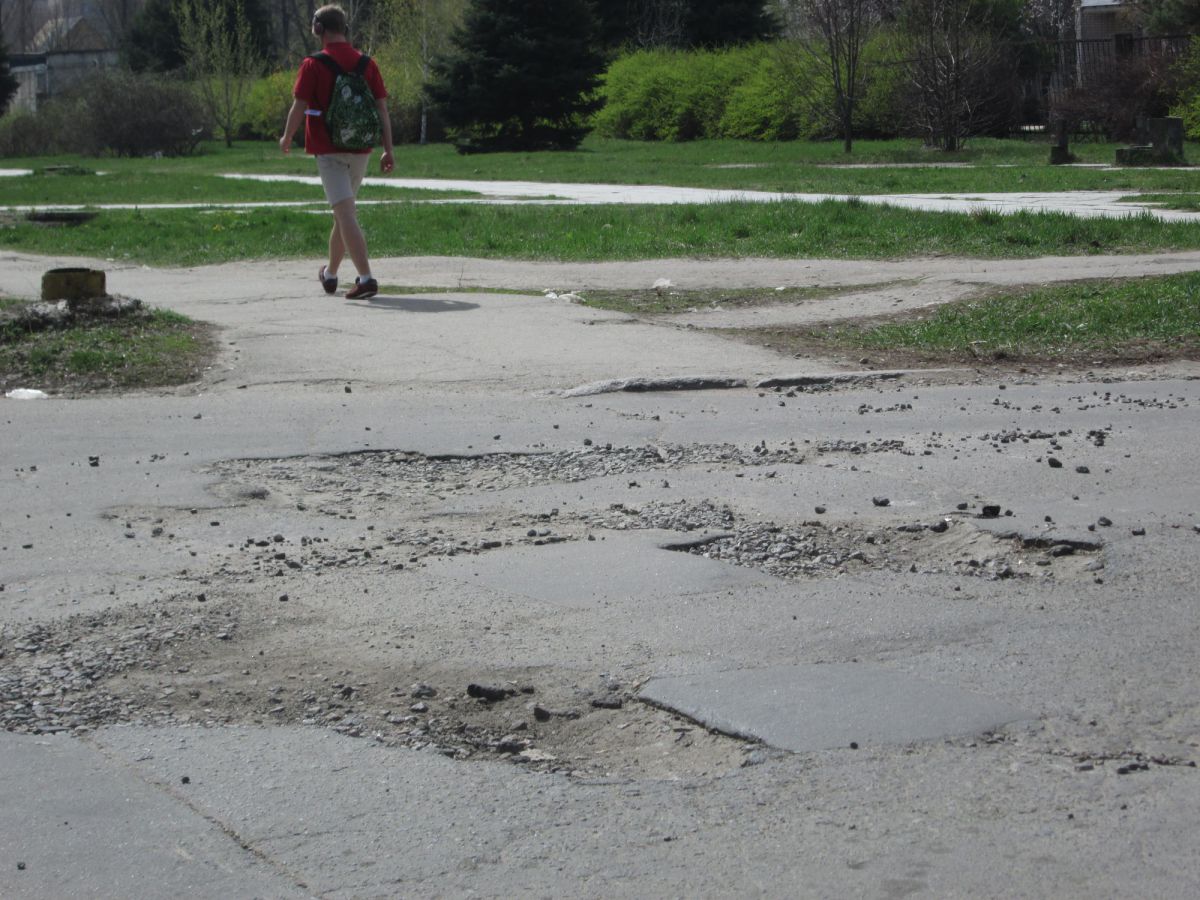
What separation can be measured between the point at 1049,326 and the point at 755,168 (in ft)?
63.4

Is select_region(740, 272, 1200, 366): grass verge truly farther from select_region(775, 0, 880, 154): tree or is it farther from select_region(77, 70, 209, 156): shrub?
select_region(77, 70, 209, 156): shrub

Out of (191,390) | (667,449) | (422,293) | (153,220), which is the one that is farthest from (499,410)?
(153,220)

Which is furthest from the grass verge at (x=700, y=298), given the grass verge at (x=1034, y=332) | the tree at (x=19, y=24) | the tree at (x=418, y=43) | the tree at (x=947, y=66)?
the tree at (x=19, y=24)

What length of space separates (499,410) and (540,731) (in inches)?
149

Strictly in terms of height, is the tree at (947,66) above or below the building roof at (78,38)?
below

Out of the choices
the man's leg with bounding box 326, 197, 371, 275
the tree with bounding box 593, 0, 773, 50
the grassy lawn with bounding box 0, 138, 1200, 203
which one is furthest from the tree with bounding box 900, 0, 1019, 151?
the man's leg with bounding box 326, 197, 371, 275

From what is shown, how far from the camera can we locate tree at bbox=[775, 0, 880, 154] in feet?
112

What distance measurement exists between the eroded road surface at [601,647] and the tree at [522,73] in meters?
34.1

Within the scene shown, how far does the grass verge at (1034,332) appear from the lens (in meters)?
8.79

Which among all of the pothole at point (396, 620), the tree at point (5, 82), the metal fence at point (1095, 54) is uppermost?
the tree at point (5, 82)

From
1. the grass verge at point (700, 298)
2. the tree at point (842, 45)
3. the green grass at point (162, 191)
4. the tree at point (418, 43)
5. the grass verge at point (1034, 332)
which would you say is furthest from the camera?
the tree at point (418, 43)

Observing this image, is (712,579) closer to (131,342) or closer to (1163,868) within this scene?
(1163,868)

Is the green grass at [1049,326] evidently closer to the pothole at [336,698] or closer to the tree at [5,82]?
the pothole at [336,698]

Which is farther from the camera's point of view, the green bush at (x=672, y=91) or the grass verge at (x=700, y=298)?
the green bush at (x=672, y=91)
